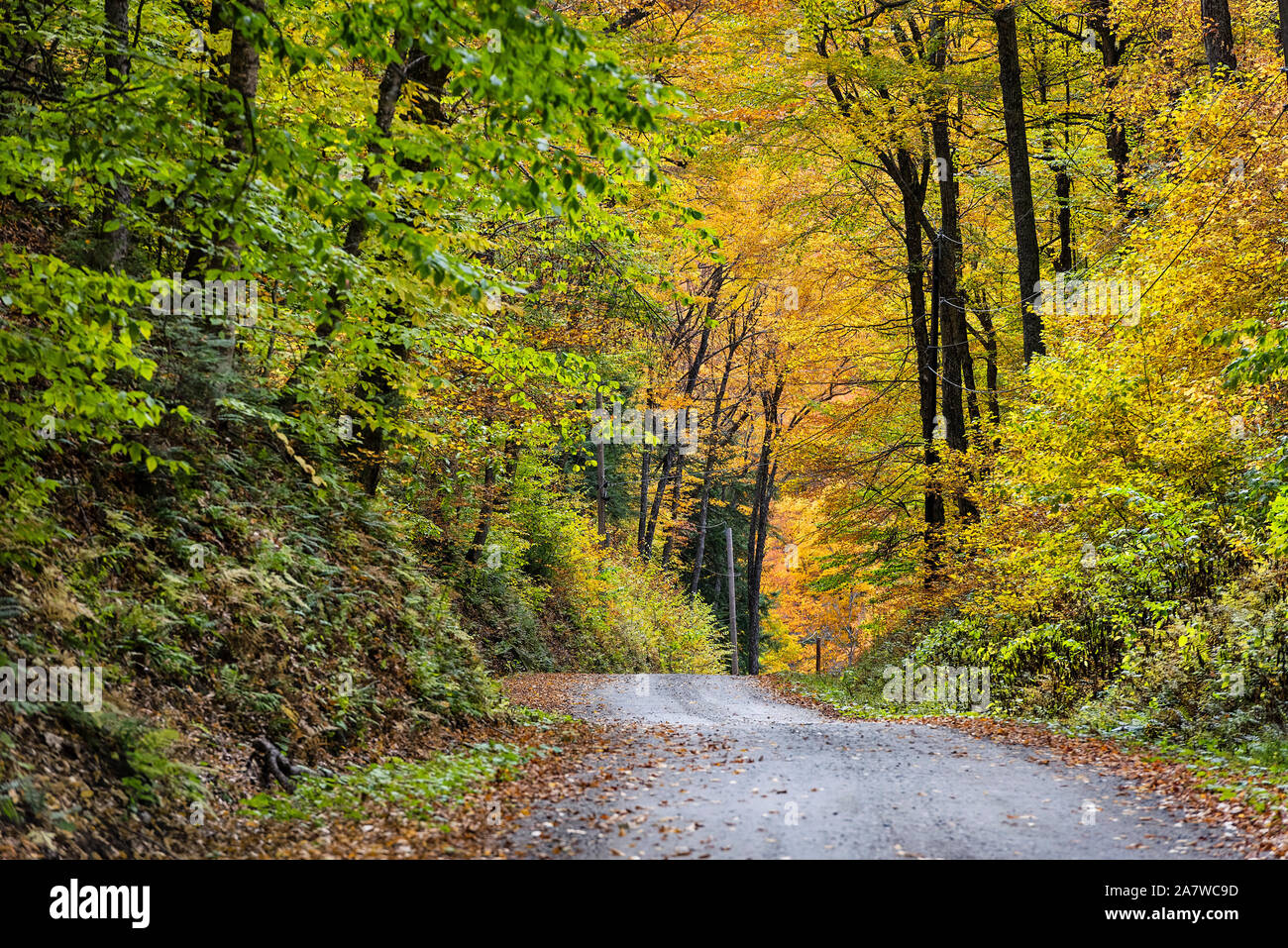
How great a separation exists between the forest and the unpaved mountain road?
0.79 m

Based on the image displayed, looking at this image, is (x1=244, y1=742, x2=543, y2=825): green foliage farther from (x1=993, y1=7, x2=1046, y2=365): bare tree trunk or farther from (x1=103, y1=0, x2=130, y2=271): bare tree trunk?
(x1=993, y1=7, x2=1046, y2=365): bare tree trunk

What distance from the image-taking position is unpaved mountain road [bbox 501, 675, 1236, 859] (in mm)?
6043

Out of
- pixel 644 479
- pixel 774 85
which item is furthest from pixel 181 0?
pixel 644 479

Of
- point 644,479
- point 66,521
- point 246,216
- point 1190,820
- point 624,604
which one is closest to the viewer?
point 246,216

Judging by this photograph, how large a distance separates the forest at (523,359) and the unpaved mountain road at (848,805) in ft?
2.59

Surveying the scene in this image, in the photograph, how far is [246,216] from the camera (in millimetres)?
6117

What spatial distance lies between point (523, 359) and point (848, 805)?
21.5 ft

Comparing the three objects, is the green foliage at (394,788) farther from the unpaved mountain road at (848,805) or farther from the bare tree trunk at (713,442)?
the bare tree trunk at (713,442)

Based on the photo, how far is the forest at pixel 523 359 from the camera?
19.5ft

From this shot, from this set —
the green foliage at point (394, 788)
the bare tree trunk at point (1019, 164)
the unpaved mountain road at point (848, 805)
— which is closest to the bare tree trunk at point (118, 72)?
the green foliage at point (394, 788)

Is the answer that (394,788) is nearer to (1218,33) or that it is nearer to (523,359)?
(523,359)

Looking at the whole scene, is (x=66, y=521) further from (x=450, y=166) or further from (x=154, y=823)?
(x=450, y=166)

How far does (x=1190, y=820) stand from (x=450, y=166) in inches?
272

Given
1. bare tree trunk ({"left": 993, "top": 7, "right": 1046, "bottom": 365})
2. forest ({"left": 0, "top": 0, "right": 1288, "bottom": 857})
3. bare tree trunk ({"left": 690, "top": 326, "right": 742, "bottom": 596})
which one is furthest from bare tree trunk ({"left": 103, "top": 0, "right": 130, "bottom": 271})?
bare tree trunk ({"left": 690, "top": 326, "right": 742, "bottom": 596})
